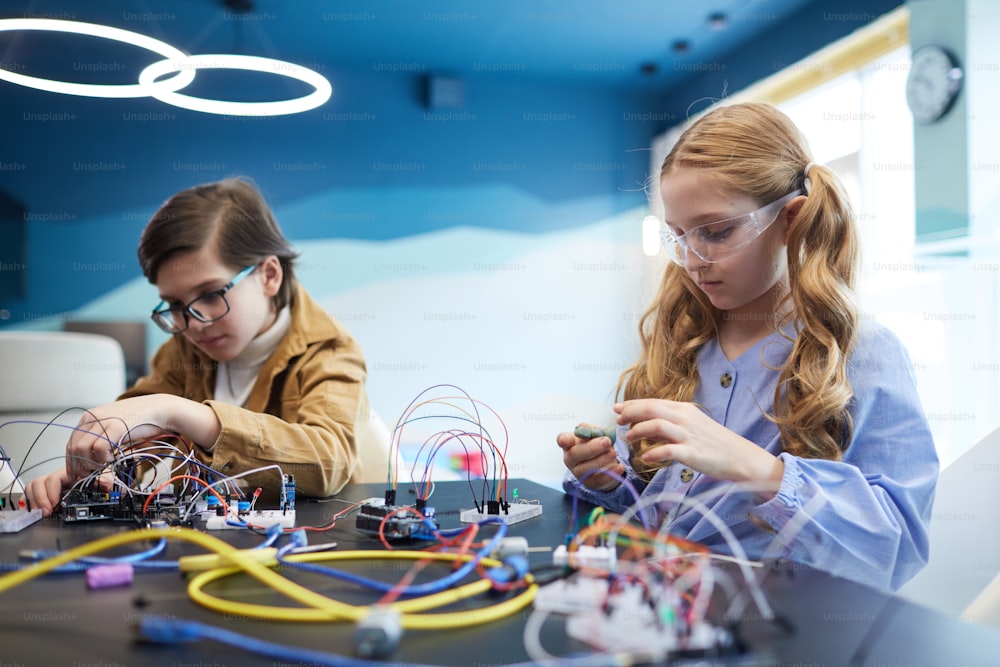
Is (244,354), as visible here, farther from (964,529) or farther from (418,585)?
(964,529)

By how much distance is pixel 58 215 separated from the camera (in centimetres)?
452

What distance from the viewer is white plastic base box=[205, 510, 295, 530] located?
1.06 m

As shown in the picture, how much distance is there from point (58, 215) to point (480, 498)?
13.9 feet

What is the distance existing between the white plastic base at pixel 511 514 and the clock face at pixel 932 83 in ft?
9.59

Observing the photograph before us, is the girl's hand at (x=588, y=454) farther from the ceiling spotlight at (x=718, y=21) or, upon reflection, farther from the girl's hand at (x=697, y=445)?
the ceiling spotlight at (x=718, y=21)

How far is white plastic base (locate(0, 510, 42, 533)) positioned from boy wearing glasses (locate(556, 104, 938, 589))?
2.72 ft

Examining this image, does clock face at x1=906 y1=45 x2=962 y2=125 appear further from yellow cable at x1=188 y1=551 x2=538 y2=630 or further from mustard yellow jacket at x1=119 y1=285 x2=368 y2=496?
yellow cable at x1=188 y1=551 x2=538 y2=630

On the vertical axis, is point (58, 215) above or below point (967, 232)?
above

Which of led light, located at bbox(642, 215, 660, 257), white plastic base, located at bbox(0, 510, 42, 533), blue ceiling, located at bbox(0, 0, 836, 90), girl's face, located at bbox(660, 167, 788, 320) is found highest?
blue ceiling, located at bbox(0, 0, 836, 90)

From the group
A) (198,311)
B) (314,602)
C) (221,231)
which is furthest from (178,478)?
(221,231)

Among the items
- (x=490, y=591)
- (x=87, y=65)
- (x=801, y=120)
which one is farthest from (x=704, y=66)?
(x=490, y=591)

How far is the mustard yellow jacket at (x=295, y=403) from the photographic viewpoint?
4.61 feet

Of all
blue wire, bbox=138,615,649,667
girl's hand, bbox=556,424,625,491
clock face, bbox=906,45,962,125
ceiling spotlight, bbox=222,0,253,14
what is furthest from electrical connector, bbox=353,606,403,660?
ceiling spotlight, bbox=222,0,253,14

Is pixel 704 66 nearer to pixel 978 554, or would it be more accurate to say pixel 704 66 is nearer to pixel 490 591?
pixel 978 554
